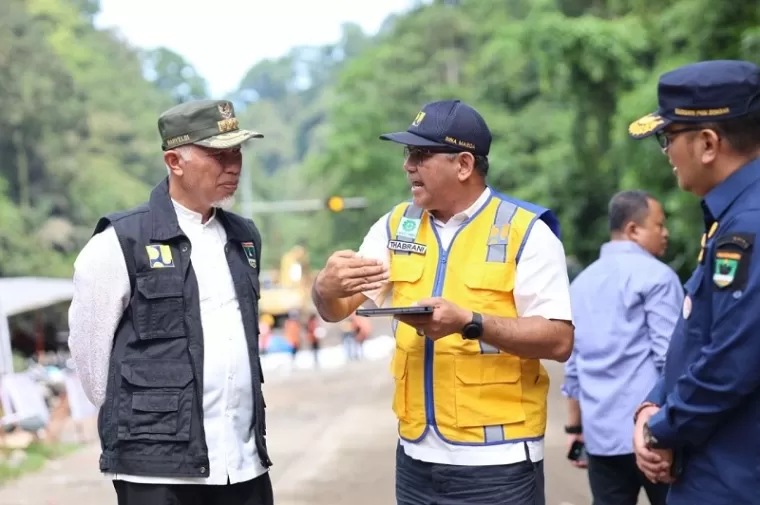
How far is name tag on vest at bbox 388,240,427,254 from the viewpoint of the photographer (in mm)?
3604

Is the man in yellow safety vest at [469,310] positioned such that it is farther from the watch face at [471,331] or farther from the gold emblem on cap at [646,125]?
the gold emblem on cap at [646,125]

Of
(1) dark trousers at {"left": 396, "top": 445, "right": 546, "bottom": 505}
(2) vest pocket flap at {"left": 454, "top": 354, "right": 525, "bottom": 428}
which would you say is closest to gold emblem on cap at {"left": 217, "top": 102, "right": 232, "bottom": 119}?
(2) vest pocket flap at {"left": 454, "top": 354, "right": 525, "bottom": 428}

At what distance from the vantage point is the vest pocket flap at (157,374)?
140 inches

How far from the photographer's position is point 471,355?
11.3 ft

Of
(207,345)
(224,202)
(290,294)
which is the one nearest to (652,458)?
(207,345)

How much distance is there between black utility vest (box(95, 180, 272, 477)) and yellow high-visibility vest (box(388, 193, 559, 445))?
2.48 feet

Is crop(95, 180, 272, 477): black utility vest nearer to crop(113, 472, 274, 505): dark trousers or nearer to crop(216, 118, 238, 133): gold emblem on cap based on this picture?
crop(113, 472, 274, 505): dark trousers

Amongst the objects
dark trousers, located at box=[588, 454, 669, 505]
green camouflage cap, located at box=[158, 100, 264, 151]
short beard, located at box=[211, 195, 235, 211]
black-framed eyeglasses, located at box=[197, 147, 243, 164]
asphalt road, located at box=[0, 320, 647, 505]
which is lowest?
asphalt road, located at box=[0, 320, 647, 505]

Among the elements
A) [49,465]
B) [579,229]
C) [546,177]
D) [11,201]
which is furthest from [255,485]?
[11,201]

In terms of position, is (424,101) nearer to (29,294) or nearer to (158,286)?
(29,294)

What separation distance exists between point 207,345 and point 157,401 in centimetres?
27

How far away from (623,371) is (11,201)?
145ft

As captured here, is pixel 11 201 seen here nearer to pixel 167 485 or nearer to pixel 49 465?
pixel 49 465

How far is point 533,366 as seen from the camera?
3.54 m
